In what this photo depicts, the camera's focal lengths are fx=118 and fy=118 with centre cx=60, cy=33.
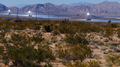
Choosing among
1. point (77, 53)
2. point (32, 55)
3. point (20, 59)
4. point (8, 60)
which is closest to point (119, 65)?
point (77, 53)

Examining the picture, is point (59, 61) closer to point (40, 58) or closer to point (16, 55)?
point (40, 58)

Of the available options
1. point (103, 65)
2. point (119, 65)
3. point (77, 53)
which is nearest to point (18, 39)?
point (77, 53)

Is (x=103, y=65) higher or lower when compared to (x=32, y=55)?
lower

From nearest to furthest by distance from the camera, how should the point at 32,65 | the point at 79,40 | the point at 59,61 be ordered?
the point at 32,65
the point at 59,61
the point at 79,40

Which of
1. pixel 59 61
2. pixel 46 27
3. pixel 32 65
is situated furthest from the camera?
pixel 46 27

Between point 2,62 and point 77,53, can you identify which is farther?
point 77,53

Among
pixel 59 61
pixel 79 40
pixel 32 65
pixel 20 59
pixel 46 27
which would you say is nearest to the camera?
pixel 32 65

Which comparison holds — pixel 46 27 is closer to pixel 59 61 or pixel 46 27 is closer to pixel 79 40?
pixel 79 40

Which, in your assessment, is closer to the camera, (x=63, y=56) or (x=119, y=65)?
(x=119, y=65)

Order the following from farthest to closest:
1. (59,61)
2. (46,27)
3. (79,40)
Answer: (46,27) < (79,40) < (59,61)
